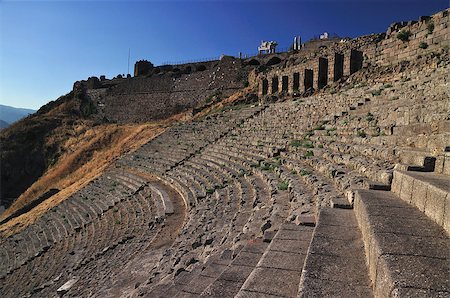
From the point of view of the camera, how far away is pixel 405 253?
2.19 m

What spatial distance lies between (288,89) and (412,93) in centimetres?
1152

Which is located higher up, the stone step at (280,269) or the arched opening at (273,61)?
the arched opening at (273,61)

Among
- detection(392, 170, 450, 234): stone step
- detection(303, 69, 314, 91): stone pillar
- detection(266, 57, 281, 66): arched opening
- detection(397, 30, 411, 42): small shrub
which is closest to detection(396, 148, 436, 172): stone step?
detection(392, 170, 450, 234): stone step

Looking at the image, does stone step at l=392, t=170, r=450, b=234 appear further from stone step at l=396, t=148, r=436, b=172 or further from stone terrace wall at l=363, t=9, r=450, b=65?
stone terrace wall at l=363, t=9, r=450, b=65

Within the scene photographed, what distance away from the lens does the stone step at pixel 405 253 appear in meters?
1.83

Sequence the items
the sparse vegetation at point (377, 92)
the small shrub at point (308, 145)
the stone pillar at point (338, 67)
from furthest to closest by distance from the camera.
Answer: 1. the stone pillar at point (338, 67)
2. the sparse vegetation at point (377, 92)
3. the small shrub at point (308, 145)

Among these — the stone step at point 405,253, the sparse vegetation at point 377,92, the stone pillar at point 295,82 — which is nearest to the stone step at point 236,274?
the stone step at point 405,253

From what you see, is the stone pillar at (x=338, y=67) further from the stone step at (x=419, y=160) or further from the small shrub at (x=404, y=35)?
the stone step at (x=419, y=160)

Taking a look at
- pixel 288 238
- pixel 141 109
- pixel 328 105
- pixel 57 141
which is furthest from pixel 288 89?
pixel 57 141

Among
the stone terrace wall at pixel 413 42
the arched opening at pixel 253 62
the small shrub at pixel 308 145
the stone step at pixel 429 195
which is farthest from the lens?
the arched opening at pixel 253 62

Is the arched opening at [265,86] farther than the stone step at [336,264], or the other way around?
the arched opening at [265,86]

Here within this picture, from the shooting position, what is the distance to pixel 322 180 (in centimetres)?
619

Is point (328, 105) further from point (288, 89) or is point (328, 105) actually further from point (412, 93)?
point (288, 89)

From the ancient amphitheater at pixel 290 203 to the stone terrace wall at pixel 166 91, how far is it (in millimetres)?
10988
